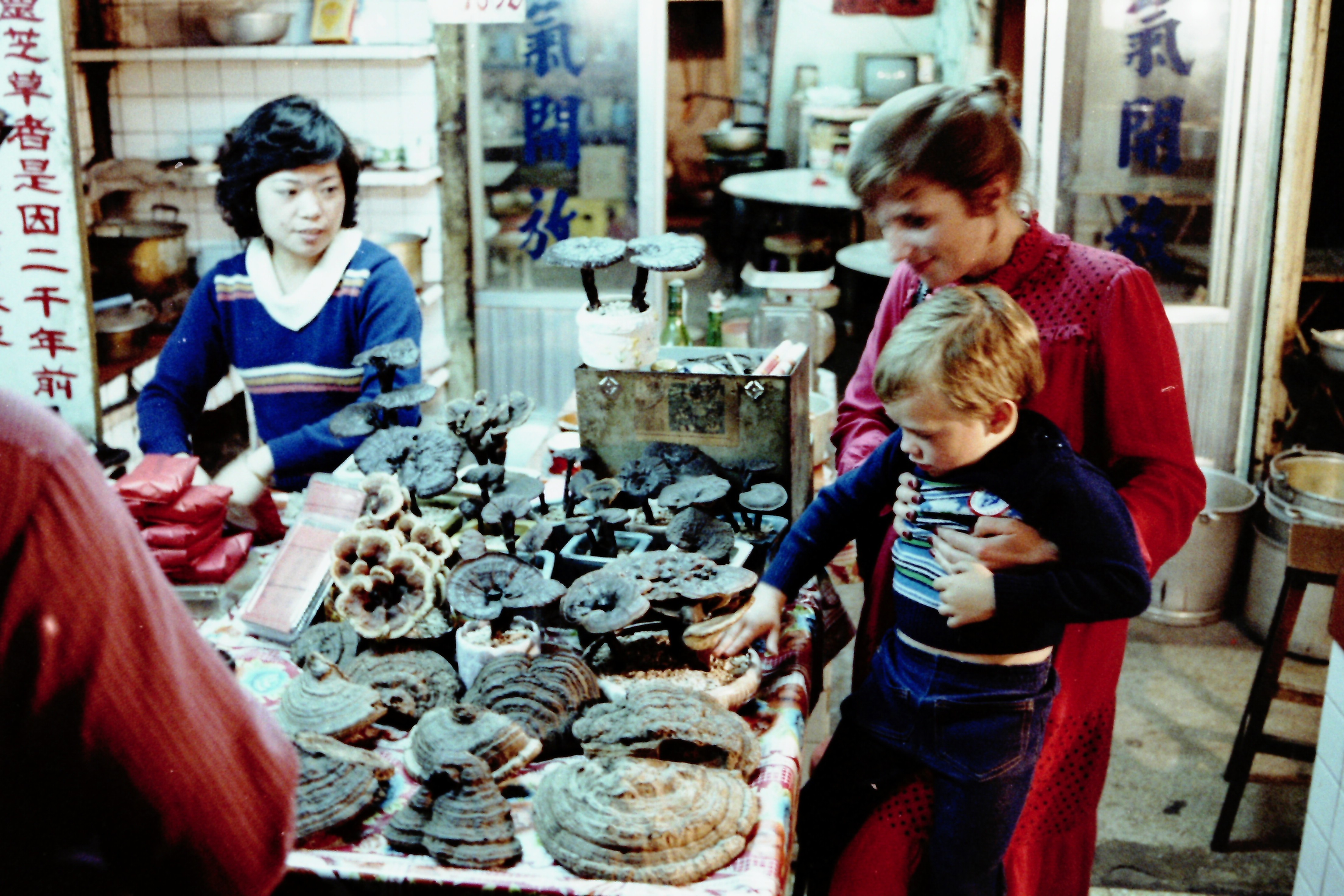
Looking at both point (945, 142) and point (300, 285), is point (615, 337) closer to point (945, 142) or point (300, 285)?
point (945, 142)

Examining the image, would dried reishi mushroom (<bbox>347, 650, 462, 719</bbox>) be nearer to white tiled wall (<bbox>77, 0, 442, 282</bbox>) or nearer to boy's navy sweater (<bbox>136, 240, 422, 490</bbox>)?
boy's navy sweater (<bbox>136, 240, 422, 490</bbox>)

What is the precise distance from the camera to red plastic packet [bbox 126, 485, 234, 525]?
2162 millimetres

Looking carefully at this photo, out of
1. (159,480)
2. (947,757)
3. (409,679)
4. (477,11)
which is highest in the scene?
(477,11)

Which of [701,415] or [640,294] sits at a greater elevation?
[640,294]

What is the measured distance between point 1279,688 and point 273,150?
10.2 feet

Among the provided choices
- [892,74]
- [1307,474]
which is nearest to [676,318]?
[1307,474]

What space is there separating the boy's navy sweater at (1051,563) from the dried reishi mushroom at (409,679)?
78 cm

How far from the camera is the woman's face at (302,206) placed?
9.56 ft

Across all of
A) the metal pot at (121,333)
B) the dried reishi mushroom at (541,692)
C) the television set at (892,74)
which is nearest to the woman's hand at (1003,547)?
the dried reishi mushroom at (541,692)

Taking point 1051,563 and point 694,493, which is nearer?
point 1051,563

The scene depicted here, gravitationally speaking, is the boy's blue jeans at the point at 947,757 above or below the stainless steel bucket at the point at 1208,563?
above

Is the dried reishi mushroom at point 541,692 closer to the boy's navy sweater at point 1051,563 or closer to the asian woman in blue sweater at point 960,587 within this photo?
the asian woman in blue sweater at point 960,587

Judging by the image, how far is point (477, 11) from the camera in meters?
4.74

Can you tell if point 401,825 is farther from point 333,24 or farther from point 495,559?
point 333,24
